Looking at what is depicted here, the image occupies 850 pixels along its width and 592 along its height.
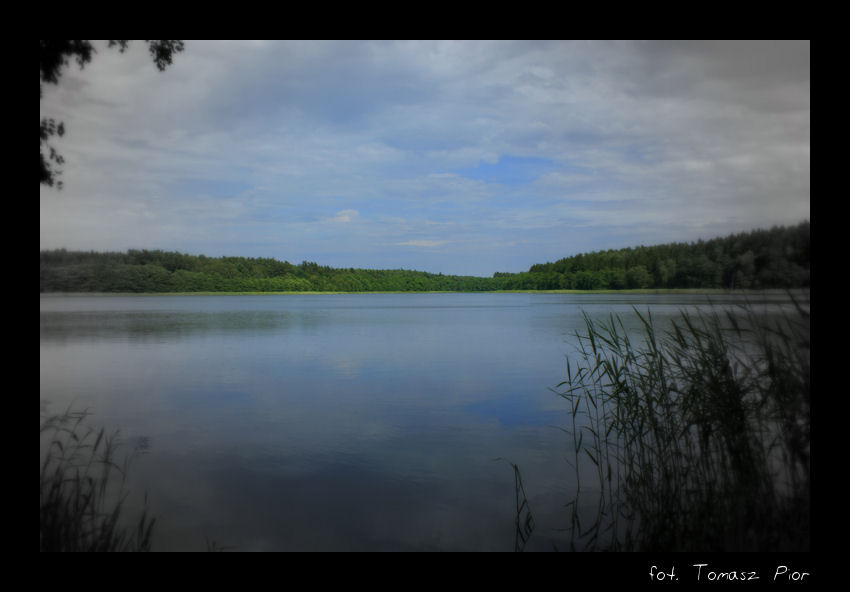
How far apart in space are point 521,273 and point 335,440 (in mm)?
111508

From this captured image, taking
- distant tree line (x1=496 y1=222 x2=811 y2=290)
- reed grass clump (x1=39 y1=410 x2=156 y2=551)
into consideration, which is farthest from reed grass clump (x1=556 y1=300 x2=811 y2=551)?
reed grass clump (x1=39 y1=410 x2=156 y2=551)

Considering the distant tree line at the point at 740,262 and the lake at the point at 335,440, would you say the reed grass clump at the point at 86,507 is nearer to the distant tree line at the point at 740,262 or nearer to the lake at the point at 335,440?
the lake at the point at 335,440

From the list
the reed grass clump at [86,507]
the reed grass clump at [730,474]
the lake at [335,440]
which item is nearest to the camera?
the reed grass clump at [730,474]

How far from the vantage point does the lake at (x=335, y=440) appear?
15.2ft

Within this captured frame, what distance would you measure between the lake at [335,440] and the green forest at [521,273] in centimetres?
35

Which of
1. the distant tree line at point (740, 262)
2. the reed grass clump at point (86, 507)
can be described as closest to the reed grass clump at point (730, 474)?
the distant tree line at point (740, 262)

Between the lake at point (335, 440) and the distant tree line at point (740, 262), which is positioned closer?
A: the distant tree line at point (740, 262)

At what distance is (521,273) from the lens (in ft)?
380

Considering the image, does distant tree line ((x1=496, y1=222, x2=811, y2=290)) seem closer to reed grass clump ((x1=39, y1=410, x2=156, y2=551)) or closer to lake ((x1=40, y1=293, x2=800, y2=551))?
lake ((x1=40, y1=293, x2=800, y2=551))

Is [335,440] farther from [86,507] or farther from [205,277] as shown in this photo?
[205,277]

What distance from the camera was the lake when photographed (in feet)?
15.2
